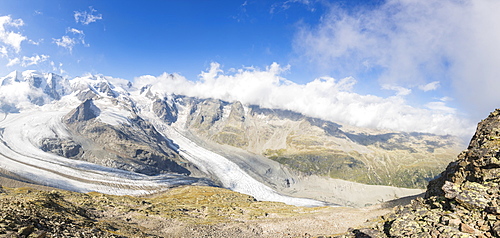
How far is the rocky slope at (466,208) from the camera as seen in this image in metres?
17.7

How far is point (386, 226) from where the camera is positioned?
2458 centimetres

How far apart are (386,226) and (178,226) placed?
4243 cm

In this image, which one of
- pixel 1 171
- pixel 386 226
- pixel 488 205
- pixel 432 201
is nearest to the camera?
pixel 488 205

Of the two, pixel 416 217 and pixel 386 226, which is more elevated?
pixel 416 217

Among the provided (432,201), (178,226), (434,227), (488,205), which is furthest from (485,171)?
(178,226)

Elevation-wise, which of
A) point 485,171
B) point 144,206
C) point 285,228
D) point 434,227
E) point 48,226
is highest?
point 485,171

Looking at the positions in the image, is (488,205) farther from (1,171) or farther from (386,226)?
(1,171)

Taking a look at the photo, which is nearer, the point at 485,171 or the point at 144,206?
the point at 485,171

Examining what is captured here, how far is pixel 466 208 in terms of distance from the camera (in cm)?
2025

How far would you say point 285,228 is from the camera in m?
53.3

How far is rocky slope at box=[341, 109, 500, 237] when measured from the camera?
58.0 feet

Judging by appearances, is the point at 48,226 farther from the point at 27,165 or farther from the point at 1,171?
the point at 27,165

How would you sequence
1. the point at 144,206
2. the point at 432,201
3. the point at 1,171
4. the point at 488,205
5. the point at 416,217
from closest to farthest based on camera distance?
the point at 488,205 → the point at 416,217 → the point at 432,201 → the point at 144,206 → the point at 1,171

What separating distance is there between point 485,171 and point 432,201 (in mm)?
6482
